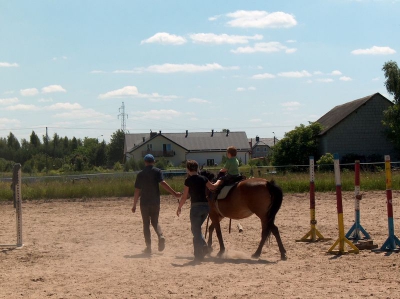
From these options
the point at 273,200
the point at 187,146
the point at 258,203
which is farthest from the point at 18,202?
the point at 187,146

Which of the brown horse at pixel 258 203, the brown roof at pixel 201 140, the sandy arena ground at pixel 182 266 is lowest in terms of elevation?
the sandy arena ground at pixel 182 266

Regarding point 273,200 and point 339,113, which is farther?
point 339,113

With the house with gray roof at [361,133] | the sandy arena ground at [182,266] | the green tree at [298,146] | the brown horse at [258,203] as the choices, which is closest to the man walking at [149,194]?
the sandy arena ground at [182,266]

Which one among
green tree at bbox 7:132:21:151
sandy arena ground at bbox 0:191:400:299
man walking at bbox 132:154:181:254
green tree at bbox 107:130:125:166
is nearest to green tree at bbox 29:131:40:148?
green tree at bbox 7:132:21:151

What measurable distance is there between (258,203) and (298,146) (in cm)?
3622

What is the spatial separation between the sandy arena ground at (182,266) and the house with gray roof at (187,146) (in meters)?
68.8

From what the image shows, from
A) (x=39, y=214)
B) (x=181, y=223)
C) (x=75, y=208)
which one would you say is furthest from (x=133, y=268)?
(x=75, y=208)

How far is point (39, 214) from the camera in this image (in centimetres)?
1806

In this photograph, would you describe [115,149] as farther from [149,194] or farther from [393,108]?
[149,194]

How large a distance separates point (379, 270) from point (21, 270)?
531cm

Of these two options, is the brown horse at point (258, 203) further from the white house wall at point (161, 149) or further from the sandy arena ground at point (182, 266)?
the white house wall at point (161, 149)

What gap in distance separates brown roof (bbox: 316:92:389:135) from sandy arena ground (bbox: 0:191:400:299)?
31.6 m

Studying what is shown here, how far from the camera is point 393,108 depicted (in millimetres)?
43438

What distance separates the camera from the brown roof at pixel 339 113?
45562 millimetres
